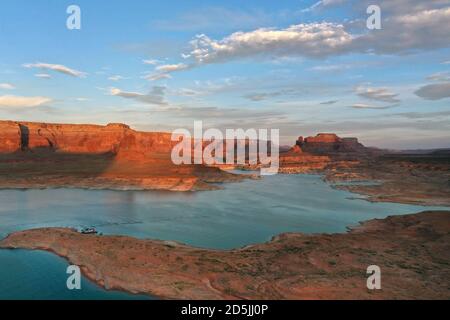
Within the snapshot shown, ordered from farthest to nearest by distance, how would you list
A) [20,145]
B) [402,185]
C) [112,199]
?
[20,145] → [402,185] → [112,199]

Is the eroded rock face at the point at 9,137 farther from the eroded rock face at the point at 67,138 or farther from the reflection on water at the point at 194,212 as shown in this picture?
the reflection on water at the point at 194,212

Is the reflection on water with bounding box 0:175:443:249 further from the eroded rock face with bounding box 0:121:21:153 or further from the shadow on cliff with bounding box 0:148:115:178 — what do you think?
the eroded rock face with bounding box 0:121:21:153

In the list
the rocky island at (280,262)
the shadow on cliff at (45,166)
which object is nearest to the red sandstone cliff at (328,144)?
the shadow on cliff at (45,166)

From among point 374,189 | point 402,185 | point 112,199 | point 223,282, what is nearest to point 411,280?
point 223,282

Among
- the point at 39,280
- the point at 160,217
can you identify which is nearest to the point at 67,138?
the point at 160,217

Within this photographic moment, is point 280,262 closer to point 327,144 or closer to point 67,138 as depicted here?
point 67,138

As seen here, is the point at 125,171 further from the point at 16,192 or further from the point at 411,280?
the point at 411,280
